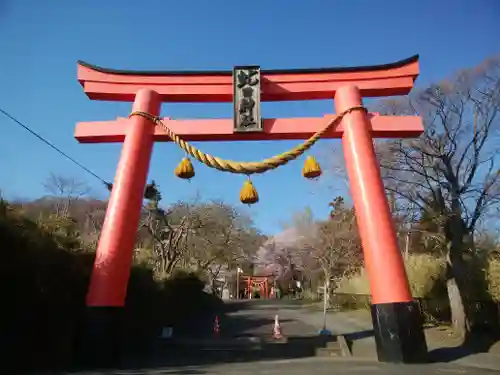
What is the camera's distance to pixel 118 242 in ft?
25.8

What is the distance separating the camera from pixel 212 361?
8430 millimetres

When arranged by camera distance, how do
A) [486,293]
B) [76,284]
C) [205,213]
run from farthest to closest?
[205,213]
[486,293]
[76,284]

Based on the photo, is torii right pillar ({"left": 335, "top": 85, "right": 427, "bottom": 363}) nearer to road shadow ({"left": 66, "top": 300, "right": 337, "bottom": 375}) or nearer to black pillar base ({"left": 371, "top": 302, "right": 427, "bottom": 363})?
black pillar base ({"left": 371, "top": 302, "right": 427, "bottom": 363})

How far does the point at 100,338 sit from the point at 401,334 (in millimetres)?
5477

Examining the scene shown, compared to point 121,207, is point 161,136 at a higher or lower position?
higher

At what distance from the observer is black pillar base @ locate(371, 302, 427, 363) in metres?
7.07

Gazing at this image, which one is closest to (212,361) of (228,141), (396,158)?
(228,141)

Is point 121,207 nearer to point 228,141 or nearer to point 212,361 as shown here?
point 228,141

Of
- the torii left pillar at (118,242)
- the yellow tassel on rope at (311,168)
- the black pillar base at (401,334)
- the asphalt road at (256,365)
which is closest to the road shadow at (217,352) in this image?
the asphalt road at (256,365)

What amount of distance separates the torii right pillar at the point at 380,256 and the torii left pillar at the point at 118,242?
15.2 feet

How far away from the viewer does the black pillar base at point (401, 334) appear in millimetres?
7070

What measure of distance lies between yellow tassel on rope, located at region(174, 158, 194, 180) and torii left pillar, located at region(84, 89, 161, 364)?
710 mm

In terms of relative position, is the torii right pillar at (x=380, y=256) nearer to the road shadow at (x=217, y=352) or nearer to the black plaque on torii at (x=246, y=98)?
the black plaque on torii at (x=246, y=98)

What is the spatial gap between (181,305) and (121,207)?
10930 mm
